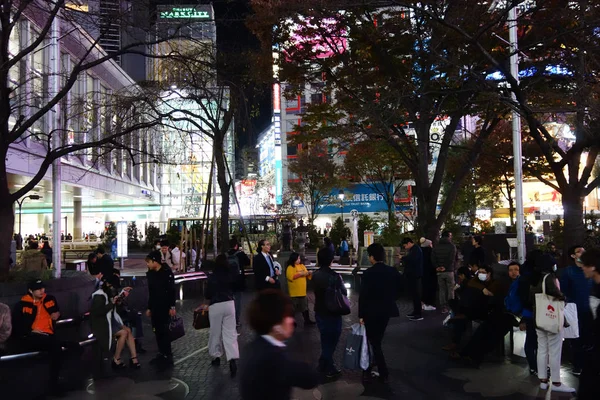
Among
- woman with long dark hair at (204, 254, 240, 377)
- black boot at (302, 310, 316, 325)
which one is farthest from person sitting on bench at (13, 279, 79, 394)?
black boot at (302, 310, 316, 325)

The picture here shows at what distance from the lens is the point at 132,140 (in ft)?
56.4

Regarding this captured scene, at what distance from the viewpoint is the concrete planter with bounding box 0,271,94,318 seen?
854 centimetres

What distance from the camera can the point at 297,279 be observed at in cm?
1021

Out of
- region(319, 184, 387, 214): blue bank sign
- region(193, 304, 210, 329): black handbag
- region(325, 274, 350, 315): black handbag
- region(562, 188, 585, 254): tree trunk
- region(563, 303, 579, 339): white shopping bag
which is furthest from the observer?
region(319, 184, 387, 214): blue bank sign

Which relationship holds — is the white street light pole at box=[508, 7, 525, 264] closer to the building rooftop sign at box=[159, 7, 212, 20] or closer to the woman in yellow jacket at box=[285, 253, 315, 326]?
the woman in yellow jacket at box=[285, 253, 315, 326]

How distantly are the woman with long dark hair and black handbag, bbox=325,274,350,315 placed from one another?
149 centimetres

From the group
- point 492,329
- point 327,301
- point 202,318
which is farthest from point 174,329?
point 492,329

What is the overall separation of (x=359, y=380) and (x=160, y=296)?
314cm

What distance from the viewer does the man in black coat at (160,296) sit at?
7844 mm

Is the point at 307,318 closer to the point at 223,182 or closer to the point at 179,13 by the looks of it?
the point at 179,13

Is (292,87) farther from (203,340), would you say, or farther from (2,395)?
(2,395)

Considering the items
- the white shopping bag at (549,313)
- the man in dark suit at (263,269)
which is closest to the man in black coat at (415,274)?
the man in dark suit at (263,269)

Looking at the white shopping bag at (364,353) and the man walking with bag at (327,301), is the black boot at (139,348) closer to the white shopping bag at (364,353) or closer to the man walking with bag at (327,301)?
the man walking with bag at (327,301)

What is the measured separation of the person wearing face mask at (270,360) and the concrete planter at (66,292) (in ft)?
21.7
